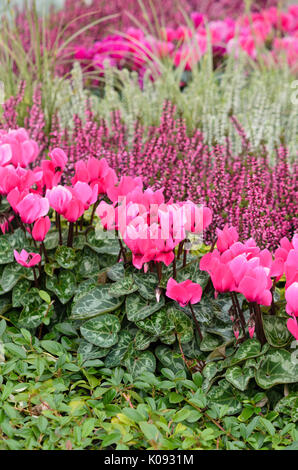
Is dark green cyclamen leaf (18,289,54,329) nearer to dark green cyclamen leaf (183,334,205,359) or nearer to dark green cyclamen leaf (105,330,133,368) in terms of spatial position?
dark green cyclamen leaf (105,330,133,368)

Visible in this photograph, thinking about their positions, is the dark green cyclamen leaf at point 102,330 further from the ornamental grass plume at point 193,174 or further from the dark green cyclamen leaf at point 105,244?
the ornamental grass plume at point 193,174

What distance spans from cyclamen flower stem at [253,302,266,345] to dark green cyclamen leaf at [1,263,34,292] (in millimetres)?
880

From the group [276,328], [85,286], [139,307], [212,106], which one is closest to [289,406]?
[276,328]

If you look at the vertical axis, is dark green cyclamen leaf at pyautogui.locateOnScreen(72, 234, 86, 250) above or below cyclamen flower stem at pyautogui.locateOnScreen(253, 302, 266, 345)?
above

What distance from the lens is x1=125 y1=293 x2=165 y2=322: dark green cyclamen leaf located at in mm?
2021

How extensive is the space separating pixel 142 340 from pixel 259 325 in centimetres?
40

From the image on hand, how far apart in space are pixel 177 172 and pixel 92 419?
1.42 meters

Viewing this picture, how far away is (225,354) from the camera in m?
1.97

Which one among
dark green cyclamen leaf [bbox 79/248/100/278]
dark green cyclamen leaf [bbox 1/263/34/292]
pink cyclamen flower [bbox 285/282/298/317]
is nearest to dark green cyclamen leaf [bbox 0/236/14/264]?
dark green cyclamen leaf [bbox 1/263/34/292]

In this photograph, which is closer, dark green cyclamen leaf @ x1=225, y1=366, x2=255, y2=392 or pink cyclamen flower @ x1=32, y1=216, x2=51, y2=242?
dark green cyclamen leaf @ x1=225, y1=366, x2=255, y2=392

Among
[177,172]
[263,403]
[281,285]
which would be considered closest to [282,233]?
[281,285]

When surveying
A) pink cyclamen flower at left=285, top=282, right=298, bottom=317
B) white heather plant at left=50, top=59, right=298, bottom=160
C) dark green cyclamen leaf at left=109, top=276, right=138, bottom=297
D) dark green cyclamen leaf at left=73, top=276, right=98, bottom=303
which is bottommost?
dark green cyclamen leaf at left=73, top=276, right=98, bottom=303

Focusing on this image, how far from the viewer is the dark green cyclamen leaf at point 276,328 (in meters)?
1.95
